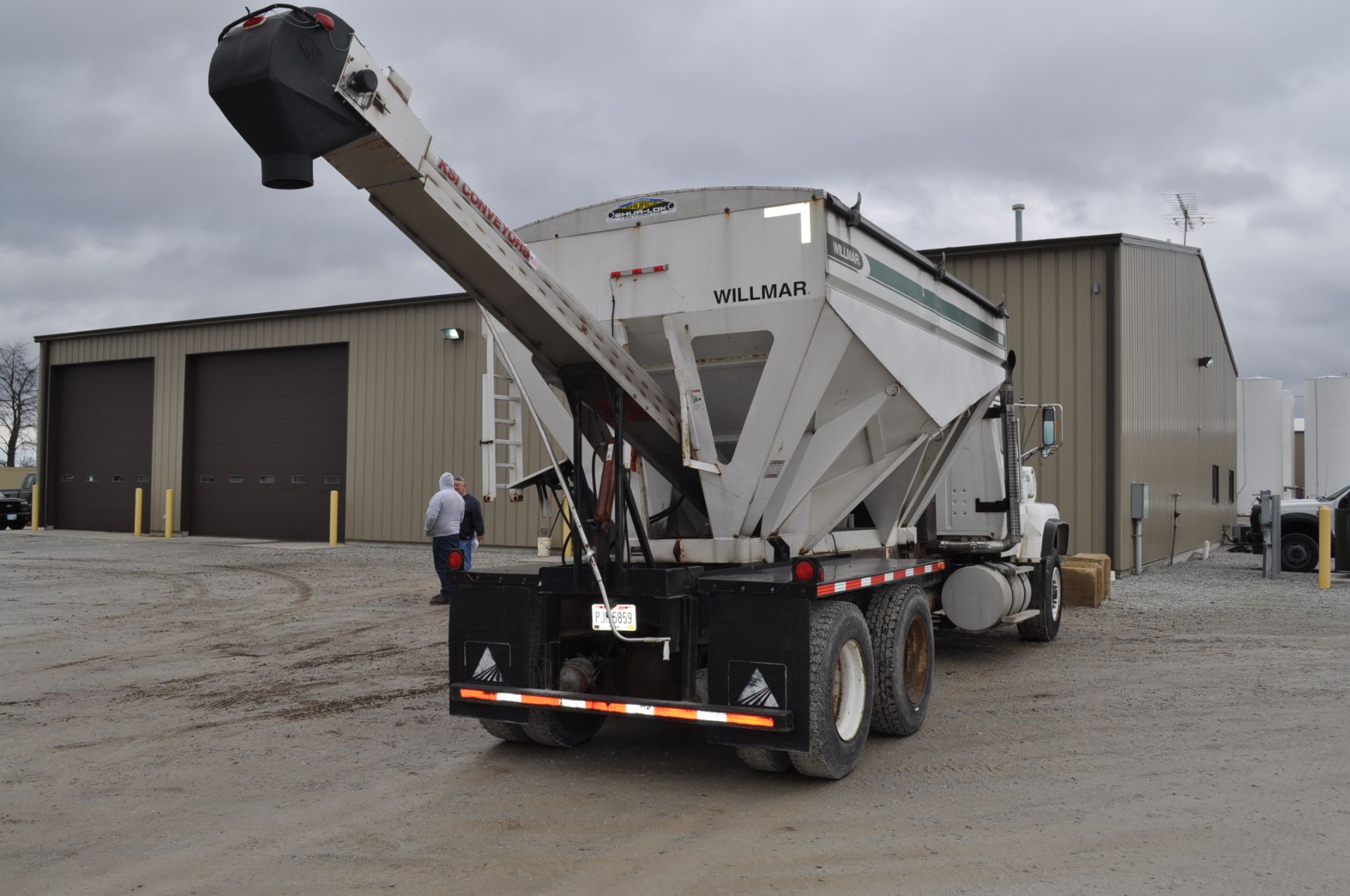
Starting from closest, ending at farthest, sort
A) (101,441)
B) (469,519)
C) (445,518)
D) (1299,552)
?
(445,518) → (469,519) → (1299,552) → (101,441)

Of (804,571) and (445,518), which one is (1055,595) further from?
(445,518)

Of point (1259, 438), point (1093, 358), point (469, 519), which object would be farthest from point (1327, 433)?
point (469, 519)

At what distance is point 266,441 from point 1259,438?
36060mm

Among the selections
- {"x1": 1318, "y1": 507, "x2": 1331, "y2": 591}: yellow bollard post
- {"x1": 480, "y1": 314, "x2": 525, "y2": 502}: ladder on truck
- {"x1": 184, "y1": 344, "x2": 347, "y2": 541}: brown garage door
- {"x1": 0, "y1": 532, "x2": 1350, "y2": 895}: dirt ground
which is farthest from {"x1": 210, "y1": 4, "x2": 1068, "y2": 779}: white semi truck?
{"x1": 184, "y1": 344, "x2": 347, "y2": 541}: brown garage door

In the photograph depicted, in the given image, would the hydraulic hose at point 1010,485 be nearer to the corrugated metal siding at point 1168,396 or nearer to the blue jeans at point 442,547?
the blue jeans at point 442,547

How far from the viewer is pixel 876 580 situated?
649 centimetres

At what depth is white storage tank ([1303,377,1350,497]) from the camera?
42.8 meters

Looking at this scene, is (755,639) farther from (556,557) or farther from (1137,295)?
(1137,295)

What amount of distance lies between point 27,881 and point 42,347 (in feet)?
106

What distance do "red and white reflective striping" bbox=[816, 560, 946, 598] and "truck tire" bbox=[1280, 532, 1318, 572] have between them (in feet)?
46.5

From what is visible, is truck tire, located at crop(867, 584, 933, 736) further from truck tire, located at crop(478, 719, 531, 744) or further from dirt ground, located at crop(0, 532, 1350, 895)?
truck tire, located at crop(478, 719, 531, 744)

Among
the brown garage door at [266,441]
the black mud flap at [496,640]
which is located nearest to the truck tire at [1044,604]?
the black mud flap at [496,640]

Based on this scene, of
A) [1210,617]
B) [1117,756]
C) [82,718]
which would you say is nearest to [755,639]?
[1117,756]

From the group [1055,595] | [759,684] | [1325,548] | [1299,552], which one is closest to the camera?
[759,684]
